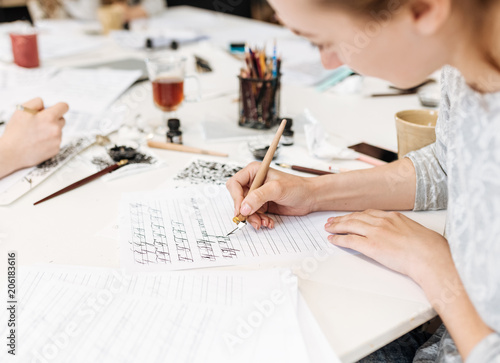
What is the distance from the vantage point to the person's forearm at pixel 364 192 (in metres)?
0.86

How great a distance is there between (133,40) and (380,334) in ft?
6.33

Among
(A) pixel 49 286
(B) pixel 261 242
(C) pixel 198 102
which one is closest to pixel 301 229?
(B) pixel 261 242

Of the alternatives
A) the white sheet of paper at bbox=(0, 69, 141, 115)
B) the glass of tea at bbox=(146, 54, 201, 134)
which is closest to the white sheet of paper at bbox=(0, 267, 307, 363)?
the glass of tea at bbox=(146, 54, 201, 134)

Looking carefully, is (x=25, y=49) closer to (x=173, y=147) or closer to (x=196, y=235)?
(x=173, y=147)

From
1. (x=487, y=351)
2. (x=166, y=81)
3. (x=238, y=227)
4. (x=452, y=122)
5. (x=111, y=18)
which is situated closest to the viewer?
(x=487, y=351)

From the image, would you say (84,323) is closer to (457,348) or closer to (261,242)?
(261,242)

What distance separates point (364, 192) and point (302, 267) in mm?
251

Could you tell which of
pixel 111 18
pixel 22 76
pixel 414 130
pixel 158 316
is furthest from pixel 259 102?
pixel 111 18

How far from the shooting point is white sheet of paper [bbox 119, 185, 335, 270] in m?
0.71

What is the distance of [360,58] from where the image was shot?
2.02ft

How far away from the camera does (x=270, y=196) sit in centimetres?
80

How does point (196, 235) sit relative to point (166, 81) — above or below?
below

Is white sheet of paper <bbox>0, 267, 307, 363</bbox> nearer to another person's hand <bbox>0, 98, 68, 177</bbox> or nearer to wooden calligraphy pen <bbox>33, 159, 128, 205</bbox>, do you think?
wooden calligraphy pen <bbox>33, 159, 128, 205</bbox>

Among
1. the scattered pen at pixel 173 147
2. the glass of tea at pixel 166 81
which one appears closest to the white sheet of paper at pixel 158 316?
the scattered pen at pixel 173 147
